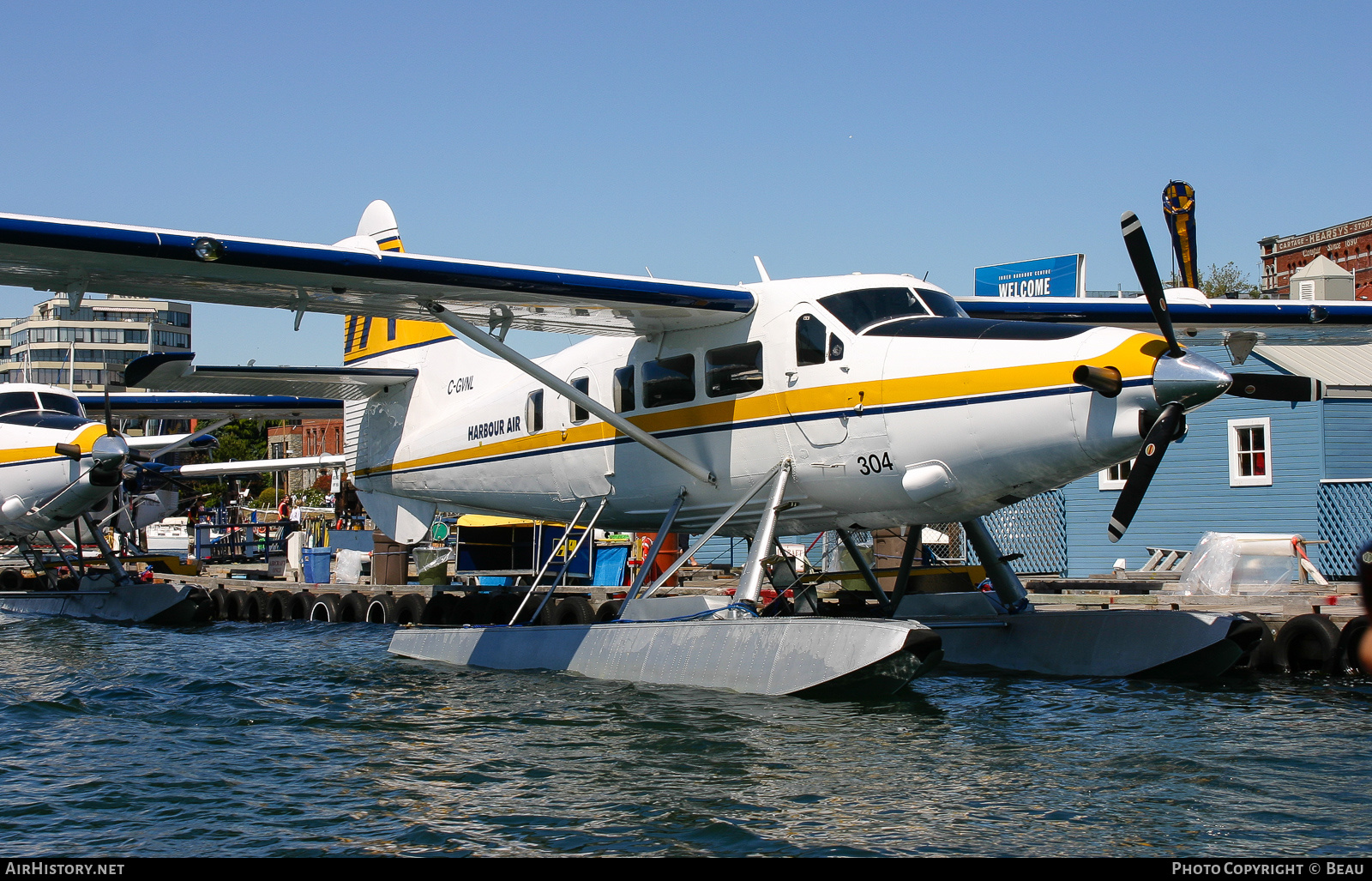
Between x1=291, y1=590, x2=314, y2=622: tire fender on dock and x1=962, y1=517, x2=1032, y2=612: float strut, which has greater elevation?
x1=962, y1=517, x2=1032, y2=612: float strut

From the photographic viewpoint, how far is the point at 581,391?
12.3m

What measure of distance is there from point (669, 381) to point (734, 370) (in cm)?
80

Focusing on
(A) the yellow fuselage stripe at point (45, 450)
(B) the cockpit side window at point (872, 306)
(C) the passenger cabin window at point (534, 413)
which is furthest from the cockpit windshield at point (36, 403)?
(B) the cockpit side window at point (872, 306)

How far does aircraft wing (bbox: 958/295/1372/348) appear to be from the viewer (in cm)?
1255

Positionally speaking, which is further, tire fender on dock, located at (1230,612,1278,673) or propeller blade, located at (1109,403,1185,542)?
tire fender on dock, located at (1230,612,1278,673)

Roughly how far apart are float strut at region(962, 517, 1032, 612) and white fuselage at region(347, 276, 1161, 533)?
4.84 ft

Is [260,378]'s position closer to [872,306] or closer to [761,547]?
[761,547]

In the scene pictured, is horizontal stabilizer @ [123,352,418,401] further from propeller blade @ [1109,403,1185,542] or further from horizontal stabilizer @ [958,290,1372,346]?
propeller blade @ [1109,403,1185,542]

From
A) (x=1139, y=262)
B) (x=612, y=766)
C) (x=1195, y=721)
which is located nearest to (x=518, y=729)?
(x=612, y=766)

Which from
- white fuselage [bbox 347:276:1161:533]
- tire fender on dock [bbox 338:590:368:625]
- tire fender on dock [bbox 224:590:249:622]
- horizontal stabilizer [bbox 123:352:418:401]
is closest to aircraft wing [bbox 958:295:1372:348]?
white fuselage [bbox 347:276:1161:533]

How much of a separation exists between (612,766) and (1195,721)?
4326mm

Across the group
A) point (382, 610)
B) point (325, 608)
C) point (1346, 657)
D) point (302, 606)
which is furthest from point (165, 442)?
point (1346, 657)

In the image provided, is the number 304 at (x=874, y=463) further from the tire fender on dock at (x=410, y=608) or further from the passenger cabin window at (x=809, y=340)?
the tire fender on dock at (x=410, y=608)
